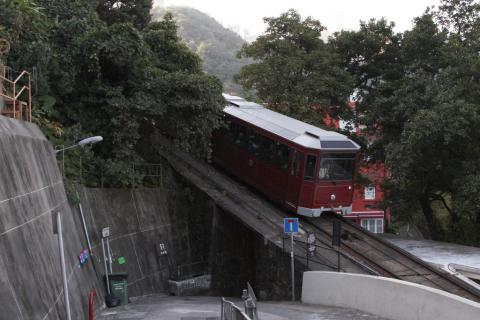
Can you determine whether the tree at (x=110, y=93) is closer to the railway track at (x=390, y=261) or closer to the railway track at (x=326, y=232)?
the railway track at (x=326, y=232)

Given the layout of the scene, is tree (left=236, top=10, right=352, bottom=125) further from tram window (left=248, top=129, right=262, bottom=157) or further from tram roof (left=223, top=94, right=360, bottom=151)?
tram window (left=248, top=129, right=262, bottom=157)

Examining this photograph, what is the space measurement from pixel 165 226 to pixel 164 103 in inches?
189

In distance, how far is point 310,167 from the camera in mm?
21234

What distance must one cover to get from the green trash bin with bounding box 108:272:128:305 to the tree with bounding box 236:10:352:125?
15.2 meters

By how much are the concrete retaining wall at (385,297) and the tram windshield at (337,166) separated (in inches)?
204

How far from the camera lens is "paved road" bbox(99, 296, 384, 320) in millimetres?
14414

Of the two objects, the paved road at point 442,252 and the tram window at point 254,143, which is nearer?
the paved road at point 442,252

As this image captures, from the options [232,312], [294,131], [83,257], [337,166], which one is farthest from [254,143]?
[232,312]

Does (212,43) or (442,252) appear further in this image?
(212,43)

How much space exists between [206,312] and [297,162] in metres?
7.72

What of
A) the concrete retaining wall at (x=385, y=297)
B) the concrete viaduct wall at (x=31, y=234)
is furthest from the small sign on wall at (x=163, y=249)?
the concrete viaduct wall at (x=31, y=234)

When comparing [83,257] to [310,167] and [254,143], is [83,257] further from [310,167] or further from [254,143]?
[254,143]

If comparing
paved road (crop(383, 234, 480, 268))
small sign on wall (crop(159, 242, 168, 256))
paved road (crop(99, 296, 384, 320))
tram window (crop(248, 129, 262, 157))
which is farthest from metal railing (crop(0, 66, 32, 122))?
paved road (crop(383, 234, 480, 268))

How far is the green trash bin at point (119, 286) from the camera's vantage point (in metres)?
17.8
